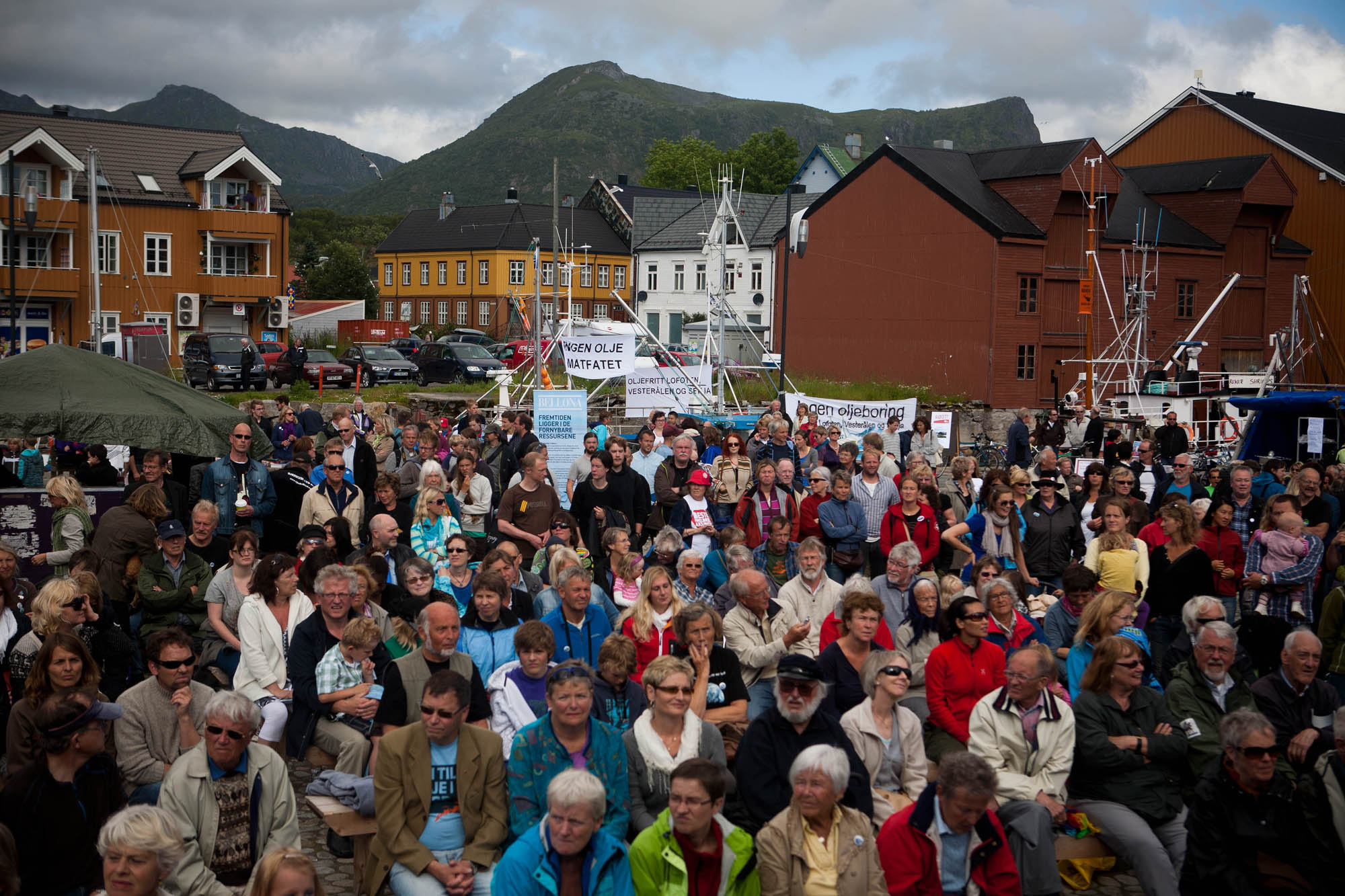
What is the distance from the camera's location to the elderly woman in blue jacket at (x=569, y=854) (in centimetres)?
504

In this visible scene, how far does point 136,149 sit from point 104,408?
1713 inches

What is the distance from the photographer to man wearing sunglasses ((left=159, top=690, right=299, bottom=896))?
5.42 meters

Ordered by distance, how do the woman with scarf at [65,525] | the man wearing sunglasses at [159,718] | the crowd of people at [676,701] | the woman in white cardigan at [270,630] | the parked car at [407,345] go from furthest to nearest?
the parked car at [407,345]
the woman with scarf at [65,525]
the woman in white cardigan at [270,630]
the man wearing sunglasses at [159,718]
the crowd of people at [676,701]

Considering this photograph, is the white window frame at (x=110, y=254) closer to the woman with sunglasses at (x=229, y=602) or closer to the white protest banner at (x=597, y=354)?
the white protest banner at (x=597, y=354)

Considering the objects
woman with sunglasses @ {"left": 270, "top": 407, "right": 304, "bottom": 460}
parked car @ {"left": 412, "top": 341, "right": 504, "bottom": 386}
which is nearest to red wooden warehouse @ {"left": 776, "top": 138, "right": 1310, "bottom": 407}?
parked car @ {"left": 412, "top": 341, "right": 504, "bottom": 386}

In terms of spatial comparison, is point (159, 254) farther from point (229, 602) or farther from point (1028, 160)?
point (229, 602)

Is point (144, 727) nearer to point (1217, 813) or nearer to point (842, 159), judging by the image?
point (1217, 813)

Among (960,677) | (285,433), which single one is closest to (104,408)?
(285,433)

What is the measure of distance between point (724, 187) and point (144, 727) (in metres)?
26.5

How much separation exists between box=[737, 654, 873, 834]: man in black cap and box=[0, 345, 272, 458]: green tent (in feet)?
26.1

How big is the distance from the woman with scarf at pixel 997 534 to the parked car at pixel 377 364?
33.1 metres

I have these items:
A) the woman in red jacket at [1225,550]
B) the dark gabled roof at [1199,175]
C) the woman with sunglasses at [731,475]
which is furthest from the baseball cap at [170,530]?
the dark gabled roof at [1199,175]

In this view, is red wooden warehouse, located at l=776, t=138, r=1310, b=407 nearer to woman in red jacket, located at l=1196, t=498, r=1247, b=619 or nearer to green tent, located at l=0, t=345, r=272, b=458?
woman in red jacket, located at l=1196, t=498, r=1247, b=619

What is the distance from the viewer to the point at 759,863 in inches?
213
